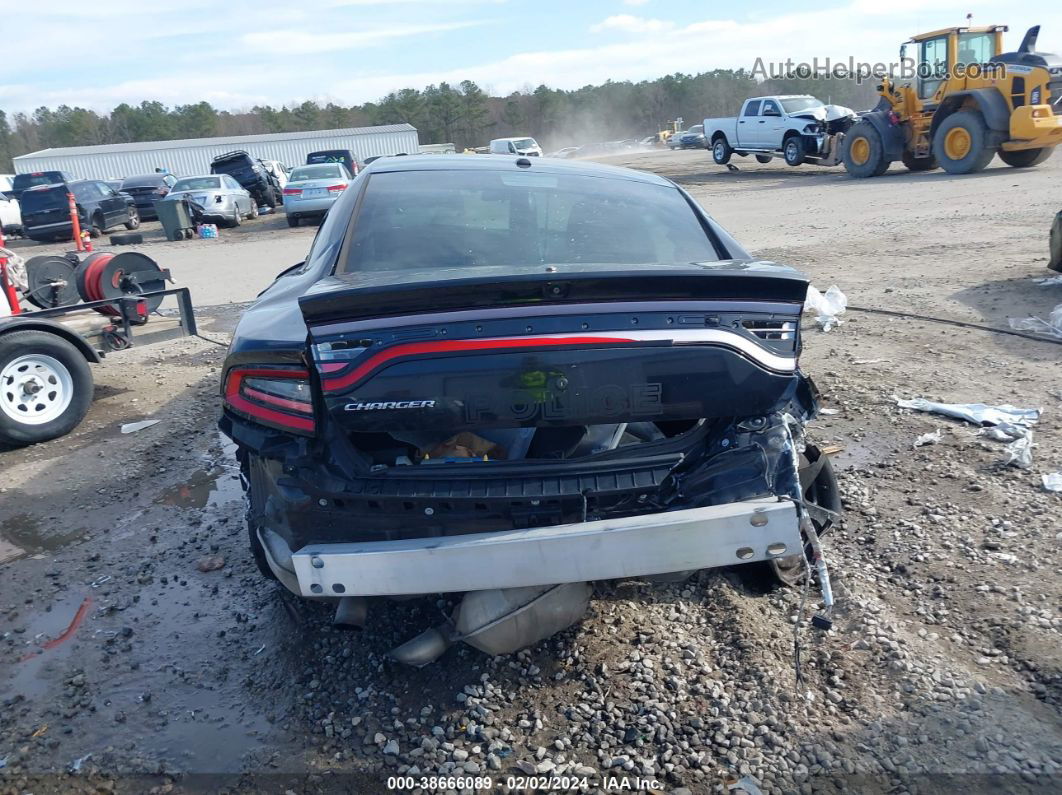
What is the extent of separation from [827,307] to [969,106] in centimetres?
1360

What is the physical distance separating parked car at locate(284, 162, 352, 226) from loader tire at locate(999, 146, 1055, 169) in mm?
15406

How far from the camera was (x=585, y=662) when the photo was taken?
9.47 feet

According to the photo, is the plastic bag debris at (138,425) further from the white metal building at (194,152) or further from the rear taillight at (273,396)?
the white metal building at (194,152)

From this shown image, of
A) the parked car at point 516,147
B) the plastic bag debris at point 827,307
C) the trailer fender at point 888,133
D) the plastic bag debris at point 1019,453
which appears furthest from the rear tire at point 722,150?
the plastic bag debris at point 1019,453

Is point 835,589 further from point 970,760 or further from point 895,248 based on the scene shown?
point 895,248

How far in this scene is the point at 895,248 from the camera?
10578 millimetres

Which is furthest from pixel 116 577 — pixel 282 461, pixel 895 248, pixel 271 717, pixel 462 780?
pixel 895 248

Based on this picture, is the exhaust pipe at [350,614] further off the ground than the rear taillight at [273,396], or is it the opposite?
the rear taillight at [273,396]

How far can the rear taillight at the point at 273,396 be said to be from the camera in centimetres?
256

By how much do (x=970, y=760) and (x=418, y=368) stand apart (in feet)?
6.38

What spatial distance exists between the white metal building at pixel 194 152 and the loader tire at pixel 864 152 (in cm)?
3379

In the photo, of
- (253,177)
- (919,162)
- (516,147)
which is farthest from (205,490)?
(516,147)

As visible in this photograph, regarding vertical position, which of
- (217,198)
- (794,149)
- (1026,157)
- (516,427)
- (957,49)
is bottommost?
(516,427)

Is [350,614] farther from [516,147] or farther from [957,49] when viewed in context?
[516,147]
